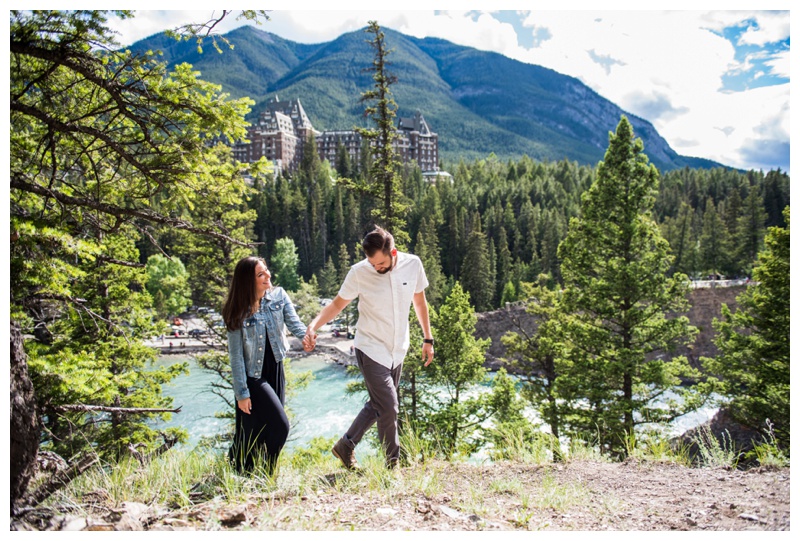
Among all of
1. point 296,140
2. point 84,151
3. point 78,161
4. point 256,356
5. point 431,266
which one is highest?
point 296,140

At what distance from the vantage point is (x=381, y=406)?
13.3ft

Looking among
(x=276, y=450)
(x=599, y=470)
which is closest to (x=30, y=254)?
(x=276, y=450)

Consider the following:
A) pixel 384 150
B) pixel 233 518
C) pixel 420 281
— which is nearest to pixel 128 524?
pixel 233 518

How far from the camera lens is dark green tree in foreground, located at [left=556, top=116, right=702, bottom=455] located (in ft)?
36.8

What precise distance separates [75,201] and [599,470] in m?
4.80

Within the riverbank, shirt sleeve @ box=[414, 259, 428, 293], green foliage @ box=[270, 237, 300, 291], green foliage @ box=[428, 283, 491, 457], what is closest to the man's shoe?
shirt sleeve @ box=[414, 259, 428, 293]

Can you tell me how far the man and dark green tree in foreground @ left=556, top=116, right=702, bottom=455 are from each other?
8.41 meters

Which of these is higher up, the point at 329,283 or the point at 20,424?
the point at 20,424

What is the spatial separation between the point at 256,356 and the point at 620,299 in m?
9.92

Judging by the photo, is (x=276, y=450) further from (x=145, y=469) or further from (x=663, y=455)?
(x=663, y=455)

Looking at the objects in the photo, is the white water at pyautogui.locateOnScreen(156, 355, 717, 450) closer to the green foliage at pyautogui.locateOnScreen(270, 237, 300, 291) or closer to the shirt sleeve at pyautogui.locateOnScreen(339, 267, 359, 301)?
the shirt sleeve at pyautogui.locateOnScreen(339, 267, 359, 301)

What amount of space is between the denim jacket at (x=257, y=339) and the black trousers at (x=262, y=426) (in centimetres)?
9

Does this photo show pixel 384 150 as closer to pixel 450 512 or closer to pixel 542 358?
pixel 542 358

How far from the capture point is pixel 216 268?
46.8ft
